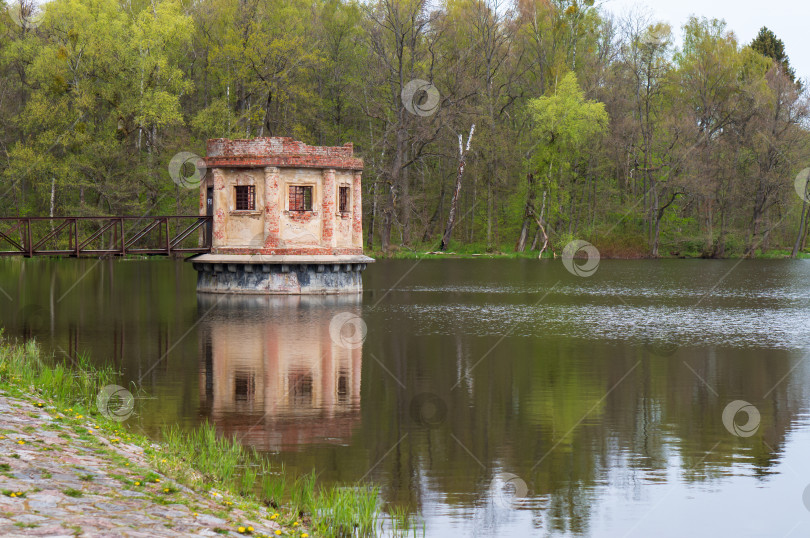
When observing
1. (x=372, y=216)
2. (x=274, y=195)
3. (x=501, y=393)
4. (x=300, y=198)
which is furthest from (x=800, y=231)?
(x=501, y=393)

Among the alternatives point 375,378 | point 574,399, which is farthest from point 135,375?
point 574,399

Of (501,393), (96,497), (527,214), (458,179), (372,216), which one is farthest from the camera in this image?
(527,214)

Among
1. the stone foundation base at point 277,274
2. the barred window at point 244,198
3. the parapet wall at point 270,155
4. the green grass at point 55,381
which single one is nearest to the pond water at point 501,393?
the green grass at point 55,381

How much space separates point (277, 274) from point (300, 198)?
3.31 metres

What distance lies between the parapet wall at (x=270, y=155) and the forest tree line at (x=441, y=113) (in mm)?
21540

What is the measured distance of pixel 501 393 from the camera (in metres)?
17.8

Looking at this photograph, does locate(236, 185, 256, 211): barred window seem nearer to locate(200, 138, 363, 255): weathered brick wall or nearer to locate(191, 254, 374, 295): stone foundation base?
locate(200, 138, 363, 255): weathered brick wall

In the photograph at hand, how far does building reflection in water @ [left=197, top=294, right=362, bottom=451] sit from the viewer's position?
14500mm

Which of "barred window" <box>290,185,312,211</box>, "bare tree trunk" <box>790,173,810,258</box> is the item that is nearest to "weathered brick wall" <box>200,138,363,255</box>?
"barred window" <box>290,185,312,211</box>

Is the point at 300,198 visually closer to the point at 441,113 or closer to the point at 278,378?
the point at 278,378

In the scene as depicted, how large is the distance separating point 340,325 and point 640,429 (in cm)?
1539

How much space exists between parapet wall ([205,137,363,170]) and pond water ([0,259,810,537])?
5.55 m

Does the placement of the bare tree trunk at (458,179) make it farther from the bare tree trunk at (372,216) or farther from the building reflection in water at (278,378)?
the building reflection in water at (278,378)

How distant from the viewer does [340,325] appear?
29.1m
